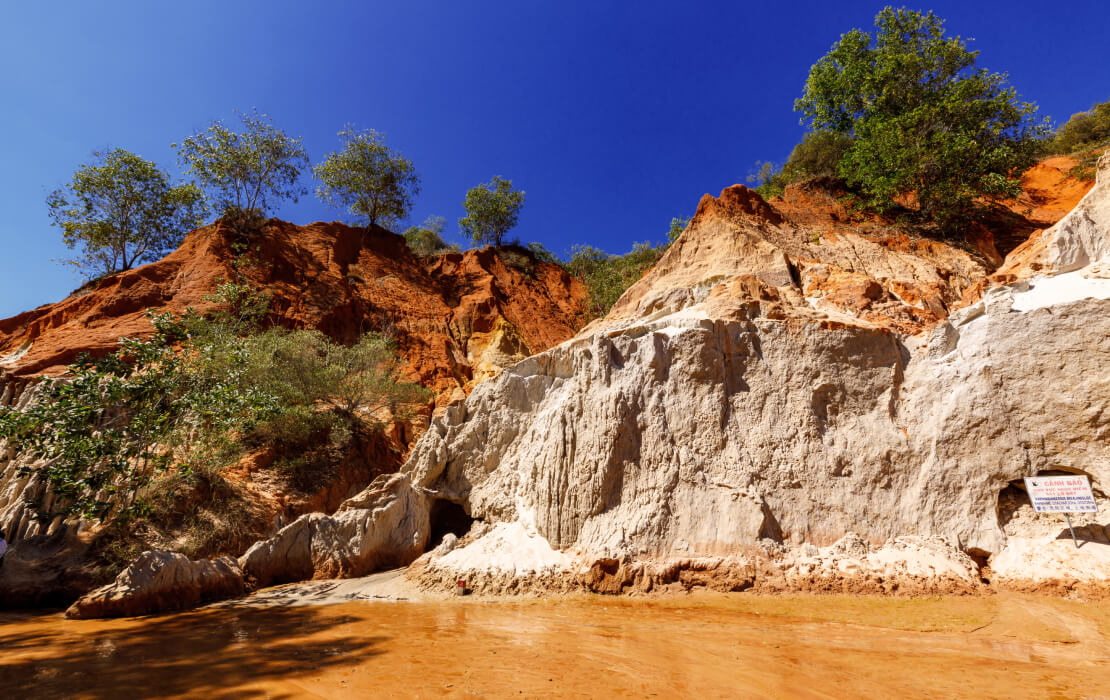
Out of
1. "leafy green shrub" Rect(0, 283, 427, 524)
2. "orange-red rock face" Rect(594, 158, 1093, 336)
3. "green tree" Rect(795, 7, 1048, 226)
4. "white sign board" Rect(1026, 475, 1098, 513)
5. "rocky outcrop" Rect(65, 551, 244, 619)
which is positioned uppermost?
"green tree" Rect(795, 7, 1048, 226)

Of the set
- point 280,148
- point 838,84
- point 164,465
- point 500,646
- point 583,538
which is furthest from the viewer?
point 280,148

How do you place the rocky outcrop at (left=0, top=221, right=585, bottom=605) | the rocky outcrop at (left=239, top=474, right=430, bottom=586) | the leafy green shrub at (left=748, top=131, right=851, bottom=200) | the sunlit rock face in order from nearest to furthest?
the sunlit rock face → the rocky outcrop at (left=239, top=474, right=430, bottom=586) → the rocky outcrop at (left=0, top=221, right=585, bottom=605) → the leafy green shrub at (left=748, top=131, right=851, bottom=200)

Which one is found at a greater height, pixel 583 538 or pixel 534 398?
pixel 534 398

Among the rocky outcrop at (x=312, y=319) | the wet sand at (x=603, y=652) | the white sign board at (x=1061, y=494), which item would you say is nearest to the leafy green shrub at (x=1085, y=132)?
the rocky outcrop at (x=312, y=319)

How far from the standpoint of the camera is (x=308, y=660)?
5422mm

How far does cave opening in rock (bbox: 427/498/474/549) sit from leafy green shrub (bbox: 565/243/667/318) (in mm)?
13604

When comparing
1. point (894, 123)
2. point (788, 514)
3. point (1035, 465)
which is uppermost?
point (894, 123)

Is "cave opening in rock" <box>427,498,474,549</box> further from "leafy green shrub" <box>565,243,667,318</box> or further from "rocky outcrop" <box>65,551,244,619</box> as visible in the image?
"leafy green shrub" <box>565,243,667,318</box>

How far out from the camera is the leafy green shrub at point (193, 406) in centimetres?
998

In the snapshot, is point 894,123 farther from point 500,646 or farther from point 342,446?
point 342,446

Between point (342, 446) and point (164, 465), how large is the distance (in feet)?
18.6

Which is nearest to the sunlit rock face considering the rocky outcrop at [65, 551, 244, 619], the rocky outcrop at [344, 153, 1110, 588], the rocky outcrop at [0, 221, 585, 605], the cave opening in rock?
the rocky outcrop at [344, 153, 1110, 588]

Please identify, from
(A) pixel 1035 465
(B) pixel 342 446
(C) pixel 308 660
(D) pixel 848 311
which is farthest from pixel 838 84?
(C) pixel 308 660

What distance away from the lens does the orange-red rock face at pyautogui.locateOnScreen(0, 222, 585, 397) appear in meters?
19.0
